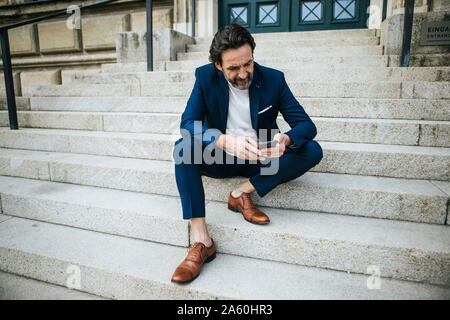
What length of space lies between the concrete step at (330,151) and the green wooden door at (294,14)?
3756 millimetres

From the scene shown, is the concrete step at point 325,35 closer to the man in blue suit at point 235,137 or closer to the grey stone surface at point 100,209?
Answer: the man in blue suit at point 235,137

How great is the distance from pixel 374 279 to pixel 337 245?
0.27 metres

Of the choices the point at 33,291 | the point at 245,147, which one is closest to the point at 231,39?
the point at 245,147

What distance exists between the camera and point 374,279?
1.60 meters

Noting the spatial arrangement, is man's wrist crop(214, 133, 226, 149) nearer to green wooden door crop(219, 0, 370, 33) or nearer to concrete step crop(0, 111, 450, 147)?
concrete step crop(0, 111, 450, 147)

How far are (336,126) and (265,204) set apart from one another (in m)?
1.05

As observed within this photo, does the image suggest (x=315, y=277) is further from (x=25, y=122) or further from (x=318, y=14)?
(x=318, y=14)

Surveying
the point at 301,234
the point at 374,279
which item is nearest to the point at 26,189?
the point at 301,234

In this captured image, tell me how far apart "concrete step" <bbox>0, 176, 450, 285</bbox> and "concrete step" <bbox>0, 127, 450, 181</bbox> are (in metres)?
0.47

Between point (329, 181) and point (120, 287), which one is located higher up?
point (329, 181)

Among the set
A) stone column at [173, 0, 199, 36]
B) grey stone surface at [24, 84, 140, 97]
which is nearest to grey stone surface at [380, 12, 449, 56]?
grey stone surface at [24, 84, 140, 97]

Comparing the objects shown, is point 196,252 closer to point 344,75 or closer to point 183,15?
point 344,75

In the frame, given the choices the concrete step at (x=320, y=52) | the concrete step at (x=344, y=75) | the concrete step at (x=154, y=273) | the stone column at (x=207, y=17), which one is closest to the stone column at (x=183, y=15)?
the stone column at (x=207, y=17)

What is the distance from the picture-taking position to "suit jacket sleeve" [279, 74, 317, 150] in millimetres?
1811
